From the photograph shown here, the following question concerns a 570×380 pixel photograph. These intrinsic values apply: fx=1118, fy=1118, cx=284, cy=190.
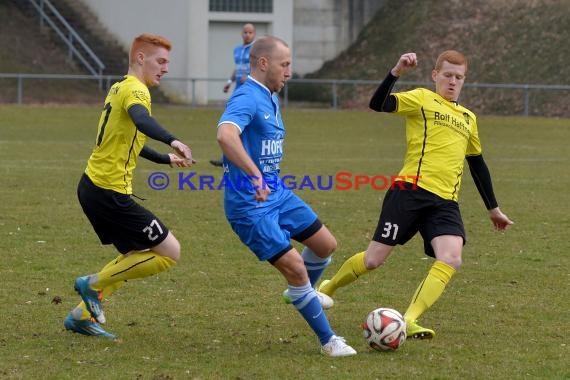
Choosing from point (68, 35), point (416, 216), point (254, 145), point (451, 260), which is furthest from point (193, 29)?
point (254, 145)

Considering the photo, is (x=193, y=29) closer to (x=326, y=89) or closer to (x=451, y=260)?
(x=326, y=89)

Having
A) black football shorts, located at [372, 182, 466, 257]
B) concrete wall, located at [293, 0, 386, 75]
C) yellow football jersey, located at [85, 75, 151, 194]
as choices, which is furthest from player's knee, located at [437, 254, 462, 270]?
concrete wall, located at [293, 0, 386, 75]

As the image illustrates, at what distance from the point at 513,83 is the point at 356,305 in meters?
24.7

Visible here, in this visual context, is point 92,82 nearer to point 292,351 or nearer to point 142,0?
point 142,0

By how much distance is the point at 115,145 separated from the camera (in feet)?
22.5

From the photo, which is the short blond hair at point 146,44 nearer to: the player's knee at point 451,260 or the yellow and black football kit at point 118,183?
the yellow and black football kit at point 118,183

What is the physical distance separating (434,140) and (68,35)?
95.5 ft

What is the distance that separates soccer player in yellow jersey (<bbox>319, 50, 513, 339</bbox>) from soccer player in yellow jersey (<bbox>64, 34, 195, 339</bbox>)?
4.53ft

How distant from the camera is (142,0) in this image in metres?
A: 34.4

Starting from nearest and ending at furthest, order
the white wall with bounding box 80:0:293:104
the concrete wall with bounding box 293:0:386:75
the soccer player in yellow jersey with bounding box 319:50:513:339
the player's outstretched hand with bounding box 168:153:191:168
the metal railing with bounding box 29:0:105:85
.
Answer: the player's outstretched hand with bounding box 168:153:191:168, the soccer player in yellow jersey with bounding box 319:50:513:339, the white wall with bounding box 80:0:293:104, the metal railing with bounding box 29:0:105:85, the concrete wall with bounding box 293:0:386:75

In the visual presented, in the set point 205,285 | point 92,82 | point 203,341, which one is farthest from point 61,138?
point 203,341

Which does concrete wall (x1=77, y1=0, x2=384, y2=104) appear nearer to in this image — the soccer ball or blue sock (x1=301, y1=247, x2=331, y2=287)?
blue sock (x1=301, y1=247, x2=331, y2=287)

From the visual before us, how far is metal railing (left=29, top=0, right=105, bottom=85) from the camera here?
33.8m

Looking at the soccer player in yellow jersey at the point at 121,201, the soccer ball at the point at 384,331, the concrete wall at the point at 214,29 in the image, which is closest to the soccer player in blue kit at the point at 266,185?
the soccer ball at the point at 384,331
